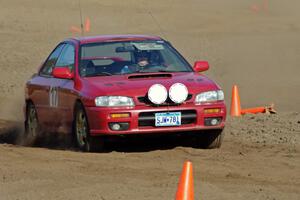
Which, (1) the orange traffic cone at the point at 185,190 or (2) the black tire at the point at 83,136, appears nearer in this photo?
(1) the orange traffic cone at the point at 185,190

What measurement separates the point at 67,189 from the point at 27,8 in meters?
27.5

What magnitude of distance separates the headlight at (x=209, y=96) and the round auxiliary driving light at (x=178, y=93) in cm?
21

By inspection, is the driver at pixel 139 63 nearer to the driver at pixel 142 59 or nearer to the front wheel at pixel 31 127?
the driver at pixel 142 59

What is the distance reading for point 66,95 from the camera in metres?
11.7

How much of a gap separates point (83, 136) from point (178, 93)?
1.26m

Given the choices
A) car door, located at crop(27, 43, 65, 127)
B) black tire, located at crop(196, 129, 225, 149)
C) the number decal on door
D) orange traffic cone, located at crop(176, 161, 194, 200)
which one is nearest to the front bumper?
black tire, located at crop(196, 129, 225, 149)

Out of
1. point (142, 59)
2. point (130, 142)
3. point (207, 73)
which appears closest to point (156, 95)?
point (142, 59)

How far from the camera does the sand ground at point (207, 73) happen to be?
857 centimetres

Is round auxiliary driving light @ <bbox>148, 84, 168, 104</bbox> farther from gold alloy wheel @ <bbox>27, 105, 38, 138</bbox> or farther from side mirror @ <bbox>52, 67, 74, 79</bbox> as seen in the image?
gold alloy wheel @ <bbox>27, 105, 38, 138</bbox>

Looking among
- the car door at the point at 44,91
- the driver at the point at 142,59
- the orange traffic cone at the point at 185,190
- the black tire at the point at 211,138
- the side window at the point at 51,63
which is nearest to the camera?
the orange traffic cone at the point at 185,190

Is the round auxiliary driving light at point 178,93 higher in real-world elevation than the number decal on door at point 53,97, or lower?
higher

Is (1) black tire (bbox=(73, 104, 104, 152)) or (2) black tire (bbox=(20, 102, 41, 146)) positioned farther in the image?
(2) black tire (bbox=(20, 102, 41, 146))

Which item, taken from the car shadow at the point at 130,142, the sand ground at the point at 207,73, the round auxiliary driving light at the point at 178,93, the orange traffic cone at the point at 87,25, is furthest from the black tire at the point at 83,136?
the orange traffic cone at the point at 87,25

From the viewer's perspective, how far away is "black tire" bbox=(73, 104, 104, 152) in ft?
35.9
